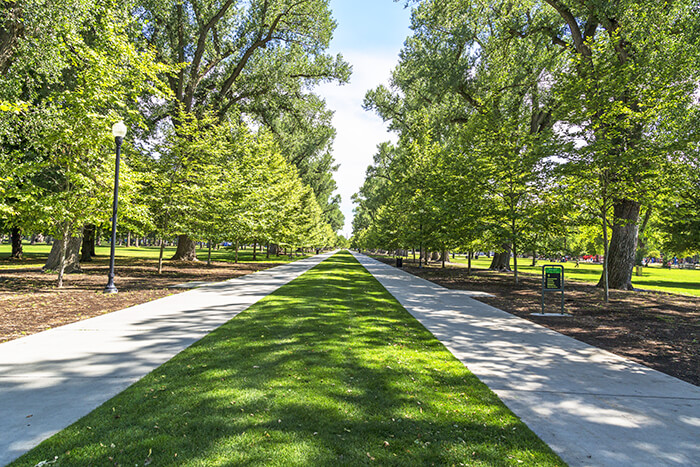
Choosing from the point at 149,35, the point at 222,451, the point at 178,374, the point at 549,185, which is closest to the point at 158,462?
the point at 222,451

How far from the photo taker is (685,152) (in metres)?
11.5

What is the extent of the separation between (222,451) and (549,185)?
1490 cm

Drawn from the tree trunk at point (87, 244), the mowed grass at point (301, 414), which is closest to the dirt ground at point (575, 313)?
the mowed grass at point (301, 414)

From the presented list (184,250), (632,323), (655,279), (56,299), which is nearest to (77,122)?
(56,299)

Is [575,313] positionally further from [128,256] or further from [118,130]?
[128,256]

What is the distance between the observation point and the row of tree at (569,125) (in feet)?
37.7

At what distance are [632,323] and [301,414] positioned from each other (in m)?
9.09

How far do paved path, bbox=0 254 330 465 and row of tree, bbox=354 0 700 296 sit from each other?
12.0 m

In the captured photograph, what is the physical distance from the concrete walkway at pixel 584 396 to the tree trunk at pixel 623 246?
1017 centimetres

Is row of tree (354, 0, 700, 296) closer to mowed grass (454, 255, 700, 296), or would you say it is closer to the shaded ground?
mowed grass (454, 255, 700, 296)

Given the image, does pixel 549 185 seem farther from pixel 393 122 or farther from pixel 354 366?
pixel 393 122

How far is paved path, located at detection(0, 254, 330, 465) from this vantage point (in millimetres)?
3248

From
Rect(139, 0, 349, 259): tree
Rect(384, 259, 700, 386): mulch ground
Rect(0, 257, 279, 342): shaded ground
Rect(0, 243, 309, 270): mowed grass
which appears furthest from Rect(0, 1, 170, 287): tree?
Rect(384, 259, 700, 386): mulch ground

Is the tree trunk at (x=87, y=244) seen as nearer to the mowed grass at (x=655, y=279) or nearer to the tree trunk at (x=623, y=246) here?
the tree trunk at (x=623, y=246)
